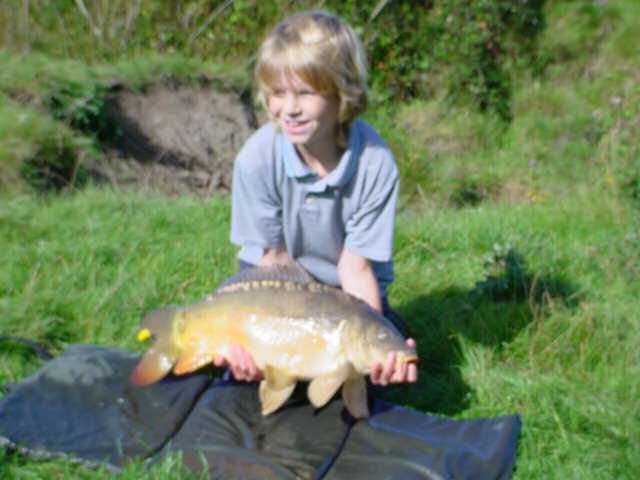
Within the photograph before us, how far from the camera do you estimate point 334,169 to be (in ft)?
9.67

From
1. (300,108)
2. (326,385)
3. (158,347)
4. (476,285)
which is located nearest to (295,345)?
(326,385)

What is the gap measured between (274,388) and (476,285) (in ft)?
4.82

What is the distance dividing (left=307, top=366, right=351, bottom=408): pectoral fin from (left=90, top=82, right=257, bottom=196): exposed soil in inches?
136

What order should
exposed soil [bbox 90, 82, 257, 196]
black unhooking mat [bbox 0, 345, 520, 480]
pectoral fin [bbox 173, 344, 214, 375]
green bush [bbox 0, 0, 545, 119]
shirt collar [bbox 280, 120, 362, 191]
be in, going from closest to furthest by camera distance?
1. black unhooking mat [bbox 0, 345, 520, 480]
2. pectoral fin [bbox 173, 344, 214, 375]
3. shirt collar [bbox 280, 120, 362, 191]
4. exposed soil [bbox 90, 82, 257, 196]
5. green bush [bbox 0, 0, 545, 119]

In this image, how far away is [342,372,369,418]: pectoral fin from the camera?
257 cm

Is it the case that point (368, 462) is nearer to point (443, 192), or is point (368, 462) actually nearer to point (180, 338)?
point (180, 338)

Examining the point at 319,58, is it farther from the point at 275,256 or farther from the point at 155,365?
the point at 155,365

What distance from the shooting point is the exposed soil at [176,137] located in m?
5.97

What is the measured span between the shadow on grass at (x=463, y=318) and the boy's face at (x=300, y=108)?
45.1 inches

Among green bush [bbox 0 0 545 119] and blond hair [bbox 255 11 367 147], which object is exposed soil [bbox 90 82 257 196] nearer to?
green bush [bbox 0 0 545 119]

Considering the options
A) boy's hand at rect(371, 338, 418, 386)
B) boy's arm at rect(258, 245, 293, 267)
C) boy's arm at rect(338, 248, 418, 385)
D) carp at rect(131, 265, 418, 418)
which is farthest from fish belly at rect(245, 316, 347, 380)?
A: boy's arm at rect(258, 245, 293, 267)

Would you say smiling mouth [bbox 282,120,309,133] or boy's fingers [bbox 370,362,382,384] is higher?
smiling mouth [bbox 282,120,309,133]

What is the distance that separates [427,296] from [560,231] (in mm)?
1245

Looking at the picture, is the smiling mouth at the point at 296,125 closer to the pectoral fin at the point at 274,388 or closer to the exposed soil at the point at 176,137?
the pectoral fin at the point at 274,388
